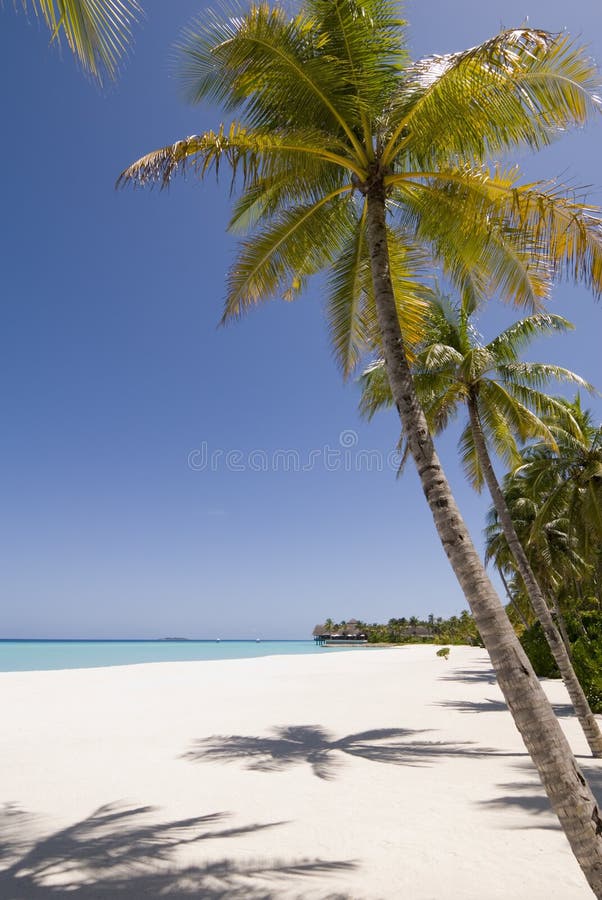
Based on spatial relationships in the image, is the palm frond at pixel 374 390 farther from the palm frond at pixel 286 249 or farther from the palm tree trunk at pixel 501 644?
the palm tree trunk at pixel 501 644

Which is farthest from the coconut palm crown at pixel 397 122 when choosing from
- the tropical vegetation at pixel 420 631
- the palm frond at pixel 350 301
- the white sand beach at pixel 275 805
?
the tropical vegetation at pixel 420 631

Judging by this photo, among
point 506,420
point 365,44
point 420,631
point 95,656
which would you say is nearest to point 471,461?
point 506,420

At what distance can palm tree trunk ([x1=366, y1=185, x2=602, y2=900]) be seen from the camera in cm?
334

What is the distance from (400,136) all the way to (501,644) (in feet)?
17.7

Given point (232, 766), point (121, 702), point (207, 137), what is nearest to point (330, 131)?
point (207, 137)

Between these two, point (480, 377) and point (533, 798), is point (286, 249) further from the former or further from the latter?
point (533, 798)

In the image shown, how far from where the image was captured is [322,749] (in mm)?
9594

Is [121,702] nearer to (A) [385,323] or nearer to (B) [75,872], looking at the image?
(B) [75,872]

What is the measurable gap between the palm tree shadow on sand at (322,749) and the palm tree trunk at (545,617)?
1748 mm

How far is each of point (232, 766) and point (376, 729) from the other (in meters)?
4.20

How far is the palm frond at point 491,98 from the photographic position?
505 centimetres

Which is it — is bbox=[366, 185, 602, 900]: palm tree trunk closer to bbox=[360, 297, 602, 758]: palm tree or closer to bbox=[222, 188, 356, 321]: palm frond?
bbox=[222, 188, 356, 321]: palm frond

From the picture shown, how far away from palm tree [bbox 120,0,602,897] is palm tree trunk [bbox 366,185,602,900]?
2cm

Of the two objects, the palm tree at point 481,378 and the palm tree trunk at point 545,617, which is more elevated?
the palm tree at point 481,378
